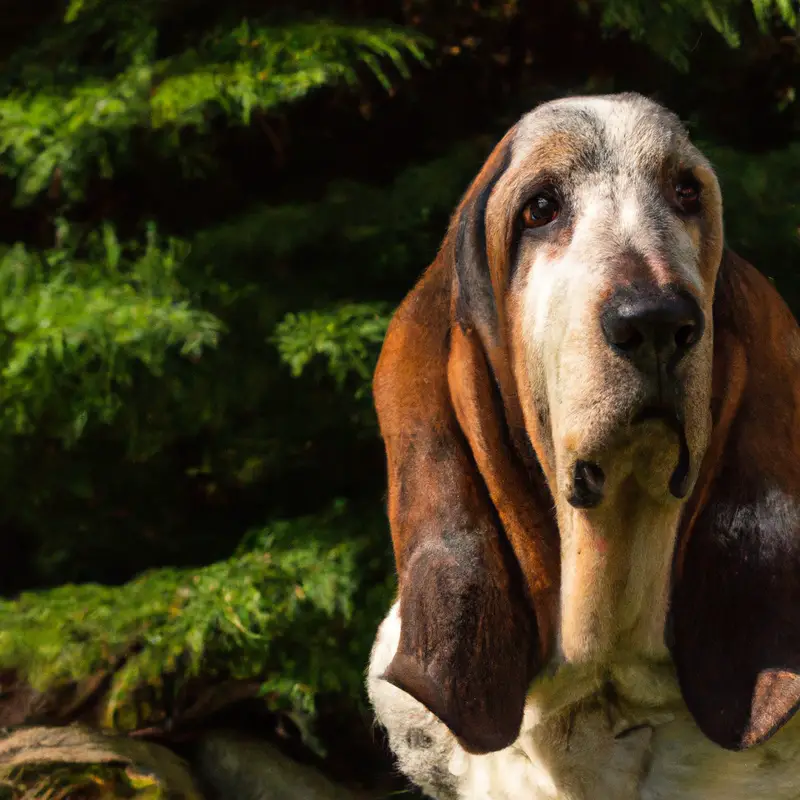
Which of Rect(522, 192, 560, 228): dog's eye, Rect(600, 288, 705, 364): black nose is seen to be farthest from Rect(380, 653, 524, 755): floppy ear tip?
Rect(522, 192, 560, 228): dog's eye

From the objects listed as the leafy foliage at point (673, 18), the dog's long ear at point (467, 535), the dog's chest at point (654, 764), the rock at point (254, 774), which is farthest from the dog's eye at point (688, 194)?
the rock at point (254, 774)

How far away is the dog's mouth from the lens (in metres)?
1.88

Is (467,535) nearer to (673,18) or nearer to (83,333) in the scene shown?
(83,333)

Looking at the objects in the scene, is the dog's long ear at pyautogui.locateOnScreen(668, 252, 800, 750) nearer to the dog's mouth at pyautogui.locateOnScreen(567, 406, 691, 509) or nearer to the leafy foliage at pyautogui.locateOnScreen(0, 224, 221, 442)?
the dog's mouth at pyautogui.locateOnScreen(567, 406, 691, 509)

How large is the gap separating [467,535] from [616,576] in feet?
0.91

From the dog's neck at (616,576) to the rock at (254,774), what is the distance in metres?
2.37

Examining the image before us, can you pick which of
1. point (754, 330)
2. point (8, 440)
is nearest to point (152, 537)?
point (8, 440)

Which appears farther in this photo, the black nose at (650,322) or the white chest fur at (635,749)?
the white chest fur at (635,749)

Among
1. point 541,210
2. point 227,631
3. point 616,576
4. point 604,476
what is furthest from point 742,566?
point 227,631

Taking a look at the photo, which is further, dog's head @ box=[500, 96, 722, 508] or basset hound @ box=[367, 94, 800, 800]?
basset hound @ box=[367, 94, 800, 800]

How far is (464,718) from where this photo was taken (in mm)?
2137

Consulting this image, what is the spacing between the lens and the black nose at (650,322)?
181 cm

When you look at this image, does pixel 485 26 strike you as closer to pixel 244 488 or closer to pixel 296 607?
pixel 244 488

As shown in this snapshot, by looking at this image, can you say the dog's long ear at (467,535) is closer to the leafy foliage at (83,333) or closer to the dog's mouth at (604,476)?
the dog's mouth at (604,476)
